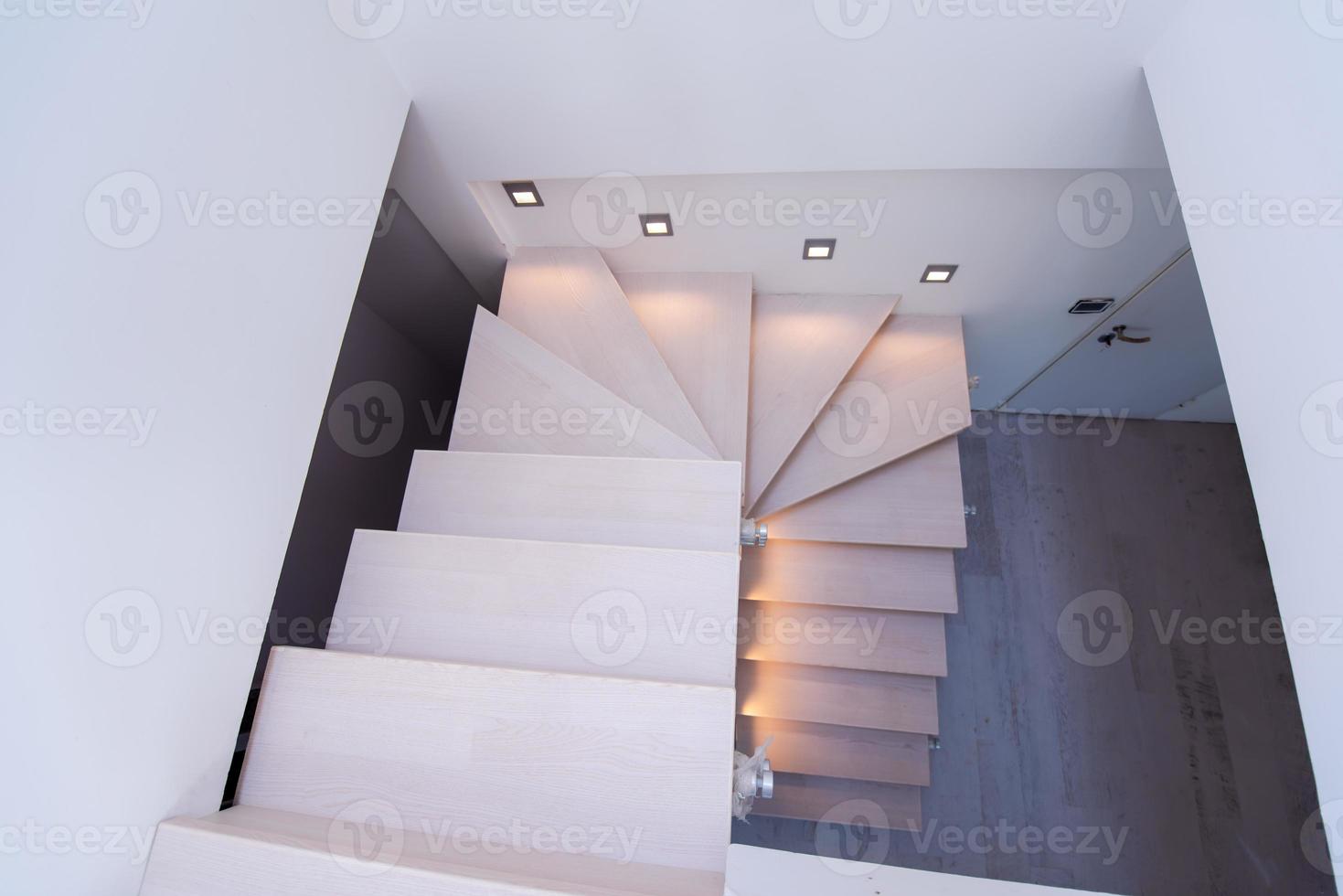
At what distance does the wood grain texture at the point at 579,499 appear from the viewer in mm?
1853

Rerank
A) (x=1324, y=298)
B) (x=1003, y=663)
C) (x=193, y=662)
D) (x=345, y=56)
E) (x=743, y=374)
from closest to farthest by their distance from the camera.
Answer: (x=1324, y=298)
(x=193, y=662)
(x=345, y=56)
(x=743, y=374)
(x=1003, y=663)

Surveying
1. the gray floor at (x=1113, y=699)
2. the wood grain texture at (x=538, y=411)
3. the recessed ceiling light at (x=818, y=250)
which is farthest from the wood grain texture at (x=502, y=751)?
the gray floor at (x=1113, y=699)

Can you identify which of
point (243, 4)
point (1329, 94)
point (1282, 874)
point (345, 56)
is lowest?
point (1282, 874)

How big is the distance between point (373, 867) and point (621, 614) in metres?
0.70

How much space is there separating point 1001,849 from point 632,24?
4.43m

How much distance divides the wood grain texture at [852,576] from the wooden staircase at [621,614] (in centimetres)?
Result: 1

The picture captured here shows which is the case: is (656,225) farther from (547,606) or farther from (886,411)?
(547,606)

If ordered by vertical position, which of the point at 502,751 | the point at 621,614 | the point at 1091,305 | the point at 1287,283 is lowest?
the point at 502,751

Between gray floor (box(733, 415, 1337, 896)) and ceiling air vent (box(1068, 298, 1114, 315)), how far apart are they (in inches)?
59.7

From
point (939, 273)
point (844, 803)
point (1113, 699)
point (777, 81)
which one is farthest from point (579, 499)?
point (1113, 699)

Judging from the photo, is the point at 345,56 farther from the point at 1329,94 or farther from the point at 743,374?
the point at 1329,94

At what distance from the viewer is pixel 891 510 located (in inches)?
125

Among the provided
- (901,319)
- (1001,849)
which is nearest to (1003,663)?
(1001,849)

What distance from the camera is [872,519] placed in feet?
10.3
